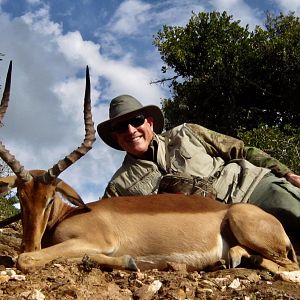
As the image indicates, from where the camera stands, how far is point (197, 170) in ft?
20.9

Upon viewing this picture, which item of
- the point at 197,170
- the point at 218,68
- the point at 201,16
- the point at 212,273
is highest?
the point at 201,16

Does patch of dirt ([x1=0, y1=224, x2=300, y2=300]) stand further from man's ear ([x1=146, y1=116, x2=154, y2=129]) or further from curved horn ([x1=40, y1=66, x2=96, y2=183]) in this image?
man's ear ([x1=146, y1=116, x2=154, y2=129])

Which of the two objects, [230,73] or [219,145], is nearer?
[219,145]

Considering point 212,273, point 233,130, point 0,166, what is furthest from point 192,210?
point 233,130

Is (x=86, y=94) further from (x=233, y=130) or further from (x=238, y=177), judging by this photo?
(x=233, y=130)

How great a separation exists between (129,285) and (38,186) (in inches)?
57.9

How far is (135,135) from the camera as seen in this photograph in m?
6.62

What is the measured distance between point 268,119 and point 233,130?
130 cm

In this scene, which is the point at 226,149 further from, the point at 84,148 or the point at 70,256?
the point at 70,256

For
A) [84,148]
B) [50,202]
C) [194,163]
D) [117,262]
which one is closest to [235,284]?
[117,262]

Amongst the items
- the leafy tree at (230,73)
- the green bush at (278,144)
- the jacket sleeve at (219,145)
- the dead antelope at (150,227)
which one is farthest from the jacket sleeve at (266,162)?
the leafy tree at (230,73)

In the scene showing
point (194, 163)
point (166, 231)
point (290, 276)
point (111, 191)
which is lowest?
point (290, 276)

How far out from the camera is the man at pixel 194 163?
616 centimetres

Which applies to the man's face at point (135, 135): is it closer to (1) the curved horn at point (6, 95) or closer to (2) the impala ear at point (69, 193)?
(2) the impala ear at point (69, 193)
